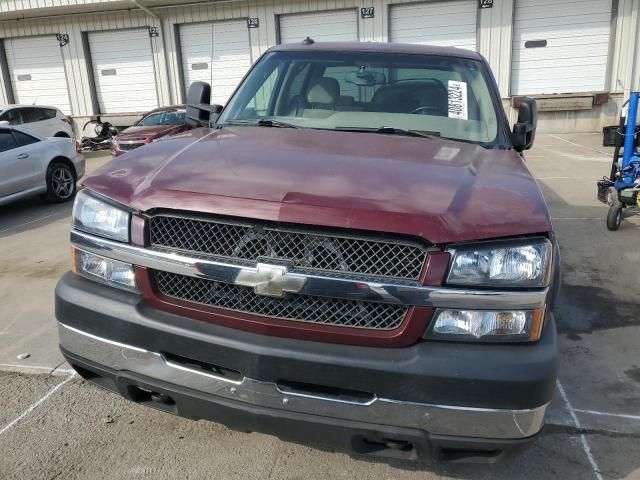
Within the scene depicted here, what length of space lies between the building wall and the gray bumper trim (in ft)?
53.6

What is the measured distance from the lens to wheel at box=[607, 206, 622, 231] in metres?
6.39

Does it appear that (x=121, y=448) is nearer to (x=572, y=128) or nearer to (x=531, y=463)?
(x=531, y=463)

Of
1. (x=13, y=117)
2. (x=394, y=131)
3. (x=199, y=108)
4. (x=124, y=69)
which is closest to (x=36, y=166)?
(x=199, y=108)

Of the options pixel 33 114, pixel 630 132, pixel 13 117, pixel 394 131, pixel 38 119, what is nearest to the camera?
pixel 394 131

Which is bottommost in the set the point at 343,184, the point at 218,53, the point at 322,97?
the point at 343,184

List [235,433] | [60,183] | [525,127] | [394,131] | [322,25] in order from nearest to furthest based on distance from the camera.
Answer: [235,433], [394,131], [525,127], [60,183], [322,25]

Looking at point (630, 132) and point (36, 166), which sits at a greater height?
point (630, 132)

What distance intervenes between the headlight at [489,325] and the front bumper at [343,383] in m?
0.04

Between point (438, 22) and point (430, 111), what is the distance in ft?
49.7

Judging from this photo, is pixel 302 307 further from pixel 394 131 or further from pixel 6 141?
pixel 6 141

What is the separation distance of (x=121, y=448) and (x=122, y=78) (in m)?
19.5

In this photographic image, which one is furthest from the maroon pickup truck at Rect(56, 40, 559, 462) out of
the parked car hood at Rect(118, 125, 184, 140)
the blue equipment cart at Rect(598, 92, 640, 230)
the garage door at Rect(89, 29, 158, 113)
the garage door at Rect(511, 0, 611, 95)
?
the garage door at Rect(89, 29, 158, 113)

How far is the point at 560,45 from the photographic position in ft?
54.2

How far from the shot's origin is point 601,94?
16.6 m
